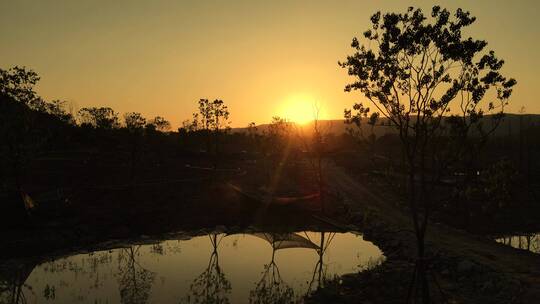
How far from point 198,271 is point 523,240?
22249 mm

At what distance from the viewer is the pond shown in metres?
28.7

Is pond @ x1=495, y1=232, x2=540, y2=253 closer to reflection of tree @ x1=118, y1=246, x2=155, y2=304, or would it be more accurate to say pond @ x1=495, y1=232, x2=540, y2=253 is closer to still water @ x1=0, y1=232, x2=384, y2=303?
still water @ x1=0, y1=232, x2=384, y2=303

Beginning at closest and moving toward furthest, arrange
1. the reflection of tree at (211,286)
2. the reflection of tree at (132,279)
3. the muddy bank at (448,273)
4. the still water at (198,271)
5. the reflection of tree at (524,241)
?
the muddy bank at (448,273)
the reflection of tree at (211,286)
the reflection of tree at (132,279)
the still water at (198,271)
the reflection of tree at (524,241)

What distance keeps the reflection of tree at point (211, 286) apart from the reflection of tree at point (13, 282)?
289 inches

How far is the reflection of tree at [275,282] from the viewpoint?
62.6ft

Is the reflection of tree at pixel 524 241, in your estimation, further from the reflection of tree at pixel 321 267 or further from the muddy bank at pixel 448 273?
the reflection of tree at pixel 321 267

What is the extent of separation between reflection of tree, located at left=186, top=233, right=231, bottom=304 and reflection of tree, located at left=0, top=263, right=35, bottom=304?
733 cm

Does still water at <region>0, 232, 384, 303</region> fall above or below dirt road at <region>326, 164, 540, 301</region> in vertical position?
below

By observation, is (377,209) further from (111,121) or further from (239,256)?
(111,121)

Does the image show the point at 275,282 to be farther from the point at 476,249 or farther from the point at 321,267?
the point at 476,249

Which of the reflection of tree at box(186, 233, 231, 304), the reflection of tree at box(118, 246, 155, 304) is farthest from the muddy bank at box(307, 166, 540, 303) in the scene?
the reflection of tree at box(118, 246, 155, 304)

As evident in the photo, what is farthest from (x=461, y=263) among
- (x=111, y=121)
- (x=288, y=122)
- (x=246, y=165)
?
(x=111, y=121)

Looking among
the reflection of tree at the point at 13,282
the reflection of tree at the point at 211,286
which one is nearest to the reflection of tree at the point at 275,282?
the reflection of tree at the point at 211,286

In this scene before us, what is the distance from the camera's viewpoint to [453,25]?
587 inches
